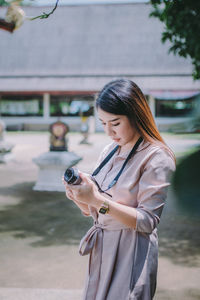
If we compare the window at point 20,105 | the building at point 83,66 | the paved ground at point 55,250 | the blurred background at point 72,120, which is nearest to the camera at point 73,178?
the blurred background at point 72,120

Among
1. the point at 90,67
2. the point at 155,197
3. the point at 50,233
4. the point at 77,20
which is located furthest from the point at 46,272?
the point at 77,20

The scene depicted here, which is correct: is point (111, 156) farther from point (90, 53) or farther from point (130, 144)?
point (90, 53)

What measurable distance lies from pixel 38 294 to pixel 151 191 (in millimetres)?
2148

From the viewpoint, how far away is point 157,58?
2675cm

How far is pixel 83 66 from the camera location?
88.7 feet

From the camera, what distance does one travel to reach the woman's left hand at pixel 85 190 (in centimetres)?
153

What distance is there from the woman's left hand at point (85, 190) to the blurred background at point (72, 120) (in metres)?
0.49

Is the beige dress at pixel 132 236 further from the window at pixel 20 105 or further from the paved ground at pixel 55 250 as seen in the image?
the window at pixel 20 105

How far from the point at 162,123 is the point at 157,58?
4.66 m

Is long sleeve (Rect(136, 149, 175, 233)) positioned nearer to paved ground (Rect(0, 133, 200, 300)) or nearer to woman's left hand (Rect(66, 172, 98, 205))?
woman's left hand (Rect(66, 172, 98, 205))

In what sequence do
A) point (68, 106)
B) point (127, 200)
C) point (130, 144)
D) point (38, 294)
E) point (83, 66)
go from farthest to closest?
point (83, 66) < point (68, 106) < point (38, 294) < point (130, 144) < point (127, 200)

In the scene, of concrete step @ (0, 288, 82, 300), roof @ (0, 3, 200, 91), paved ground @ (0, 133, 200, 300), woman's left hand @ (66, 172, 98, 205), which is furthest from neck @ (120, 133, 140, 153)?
roof @ (0, 3, 200, 91)

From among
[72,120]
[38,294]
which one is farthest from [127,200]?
[72,120]

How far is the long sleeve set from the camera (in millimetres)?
1580
